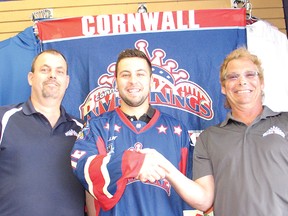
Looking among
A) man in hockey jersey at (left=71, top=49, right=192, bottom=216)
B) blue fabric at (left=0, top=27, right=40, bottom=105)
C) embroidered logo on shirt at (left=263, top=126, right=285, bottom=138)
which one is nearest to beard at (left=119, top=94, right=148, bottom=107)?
man in hockey jersey at (left=71, top=49, right=192, bottom=216)

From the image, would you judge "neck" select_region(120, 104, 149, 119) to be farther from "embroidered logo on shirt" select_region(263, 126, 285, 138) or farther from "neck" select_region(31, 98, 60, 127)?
"embroidered logo on shirt" select_region(263, 126, 285, 138)

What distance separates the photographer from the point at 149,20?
2818 mm

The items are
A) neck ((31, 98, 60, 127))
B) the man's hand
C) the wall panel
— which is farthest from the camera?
the wall panel

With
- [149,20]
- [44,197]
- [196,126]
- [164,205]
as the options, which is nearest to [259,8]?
[149,20]

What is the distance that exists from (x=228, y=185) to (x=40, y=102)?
3.82 ft

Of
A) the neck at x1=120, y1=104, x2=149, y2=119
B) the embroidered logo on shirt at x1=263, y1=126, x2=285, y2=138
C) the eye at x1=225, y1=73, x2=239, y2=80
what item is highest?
the eye at x1=225, y1=73, x2=239, y2=80

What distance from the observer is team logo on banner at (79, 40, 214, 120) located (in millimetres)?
2729

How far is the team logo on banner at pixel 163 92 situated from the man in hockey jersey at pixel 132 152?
65 centimetres

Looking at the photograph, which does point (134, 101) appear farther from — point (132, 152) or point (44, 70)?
point (44, 70)

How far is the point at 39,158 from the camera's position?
2.05 metres

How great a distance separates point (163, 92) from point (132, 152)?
1.14m

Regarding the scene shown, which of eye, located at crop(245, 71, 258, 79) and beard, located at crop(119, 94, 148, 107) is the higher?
eye, located at crop(245, 71, 258, 79)

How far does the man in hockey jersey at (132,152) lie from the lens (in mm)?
1674

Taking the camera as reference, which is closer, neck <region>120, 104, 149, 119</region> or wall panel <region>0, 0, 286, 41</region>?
neck <region>120, 104, 149, 119</region>
